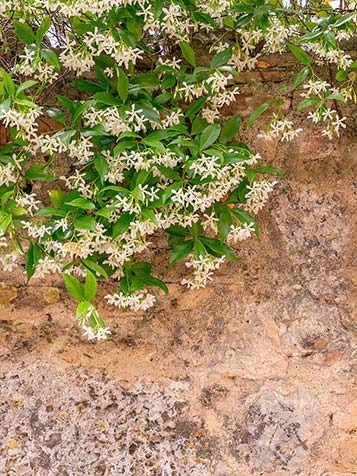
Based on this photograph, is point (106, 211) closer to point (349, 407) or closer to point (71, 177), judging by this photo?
point (71, 177)

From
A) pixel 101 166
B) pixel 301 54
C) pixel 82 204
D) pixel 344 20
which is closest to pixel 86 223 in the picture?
pixel 82 204

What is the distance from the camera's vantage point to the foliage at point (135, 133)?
4.72ft

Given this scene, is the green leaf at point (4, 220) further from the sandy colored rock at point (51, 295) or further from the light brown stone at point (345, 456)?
the light brown stone at point (345, 456)

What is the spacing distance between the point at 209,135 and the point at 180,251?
297 mm

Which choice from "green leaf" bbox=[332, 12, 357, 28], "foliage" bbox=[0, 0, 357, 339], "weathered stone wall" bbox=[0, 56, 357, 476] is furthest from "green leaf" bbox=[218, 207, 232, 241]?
"green leaf" bbox=[332, 12, 357, 28]

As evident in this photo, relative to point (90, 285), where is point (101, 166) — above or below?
above

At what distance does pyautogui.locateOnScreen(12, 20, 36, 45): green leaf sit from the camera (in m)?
1.49

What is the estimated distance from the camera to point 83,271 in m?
1.53

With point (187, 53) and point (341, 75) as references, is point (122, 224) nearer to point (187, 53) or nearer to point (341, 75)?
point (187, 53)

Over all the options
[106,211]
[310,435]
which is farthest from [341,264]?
[106,211]

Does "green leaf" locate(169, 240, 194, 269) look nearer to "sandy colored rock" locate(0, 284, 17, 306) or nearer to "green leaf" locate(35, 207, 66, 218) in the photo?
"green leaf" locate(35, 207, 66, 218)

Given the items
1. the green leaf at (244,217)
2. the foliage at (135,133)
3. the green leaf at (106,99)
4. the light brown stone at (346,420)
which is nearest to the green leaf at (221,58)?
the foliage at (135,133)

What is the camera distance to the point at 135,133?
1.45 meters

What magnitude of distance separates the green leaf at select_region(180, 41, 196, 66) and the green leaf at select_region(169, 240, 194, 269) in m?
0.46
